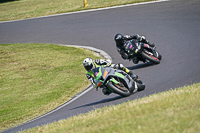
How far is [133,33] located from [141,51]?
17.9 ft

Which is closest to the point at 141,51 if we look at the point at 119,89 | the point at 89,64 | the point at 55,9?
the point at 119,89

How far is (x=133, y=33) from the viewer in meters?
18.3

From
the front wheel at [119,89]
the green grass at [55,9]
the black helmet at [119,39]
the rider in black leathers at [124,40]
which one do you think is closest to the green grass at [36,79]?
the rider in black leathers at [124,40]

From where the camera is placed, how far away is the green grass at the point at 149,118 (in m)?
5.77

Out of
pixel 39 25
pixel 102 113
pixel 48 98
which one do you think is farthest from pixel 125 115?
pixel 39 25

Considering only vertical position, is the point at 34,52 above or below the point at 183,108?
above

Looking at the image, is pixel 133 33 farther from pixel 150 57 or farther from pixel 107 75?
pixel 107 75

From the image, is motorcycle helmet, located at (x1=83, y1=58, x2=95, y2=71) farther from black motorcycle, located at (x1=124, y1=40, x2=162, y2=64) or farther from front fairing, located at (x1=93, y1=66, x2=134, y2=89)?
black motorcycle, located at (x1=124, y1=40, x2=162, y2=64)

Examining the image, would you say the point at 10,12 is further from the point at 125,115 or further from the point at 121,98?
the point at 125,115

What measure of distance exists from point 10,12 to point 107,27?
1398cm

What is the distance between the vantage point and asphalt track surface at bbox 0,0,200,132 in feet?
35.4

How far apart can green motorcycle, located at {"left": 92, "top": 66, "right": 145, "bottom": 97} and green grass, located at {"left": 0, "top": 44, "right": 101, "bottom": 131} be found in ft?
8.94

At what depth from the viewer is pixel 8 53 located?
19016mm

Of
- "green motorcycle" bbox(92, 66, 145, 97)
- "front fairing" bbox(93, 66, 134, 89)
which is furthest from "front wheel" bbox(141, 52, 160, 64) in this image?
"front fairing" bbox(93, 66, 134, 89)
